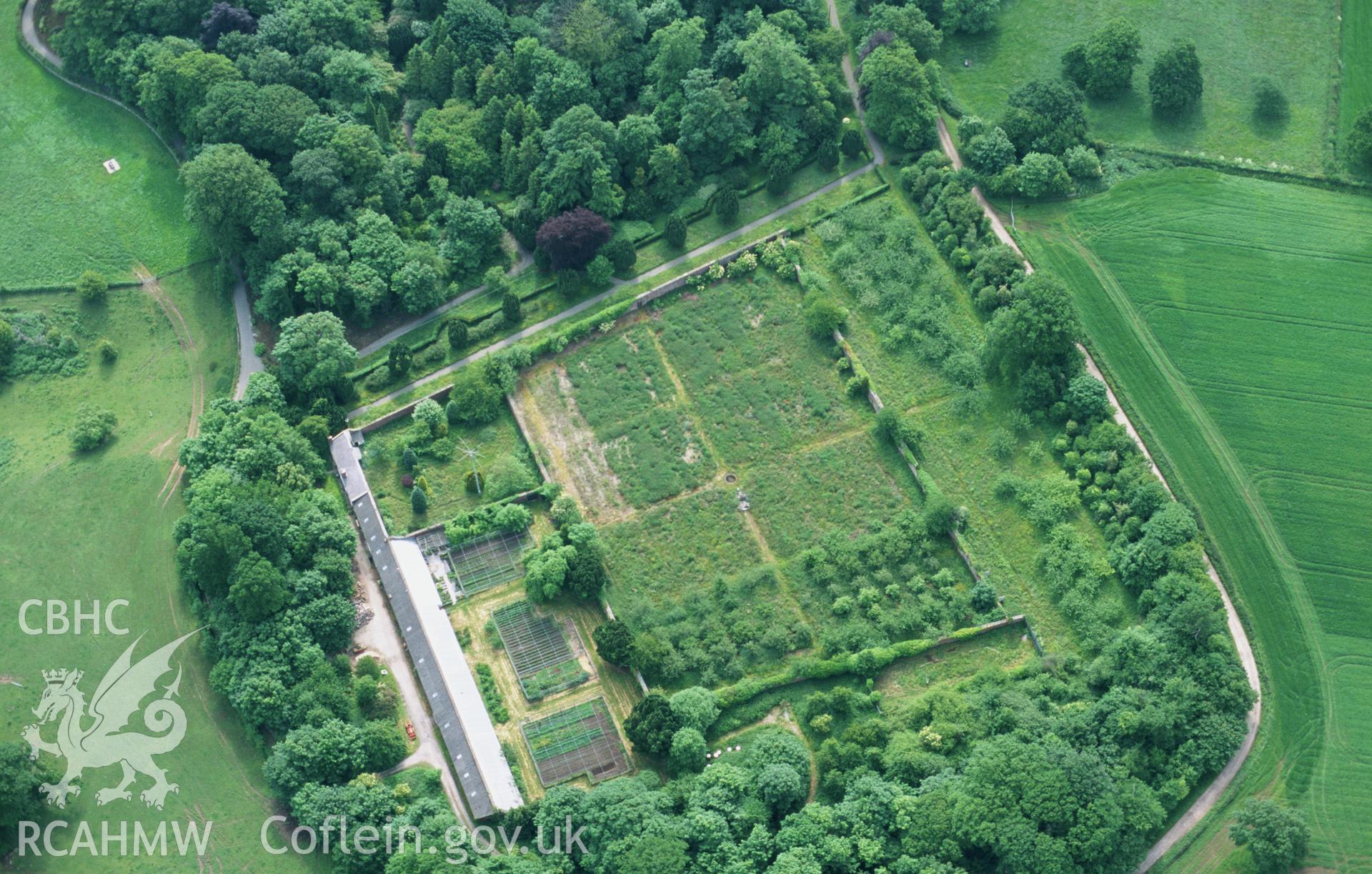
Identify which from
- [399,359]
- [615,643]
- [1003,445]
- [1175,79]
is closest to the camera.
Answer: [615,643]

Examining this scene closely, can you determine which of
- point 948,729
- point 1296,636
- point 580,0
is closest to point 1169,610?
point 1296,636

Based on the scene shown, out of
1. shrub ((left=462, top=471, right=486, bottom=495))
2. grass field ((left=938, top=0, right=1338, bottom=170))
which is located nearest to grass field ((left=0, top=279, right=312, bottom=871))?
shrub ((left=462, top=471, right=486, bottom=495))

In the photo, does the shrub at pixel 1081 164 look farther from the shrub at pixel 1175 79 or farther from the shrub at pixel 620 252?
the shrub at pixel 620 252

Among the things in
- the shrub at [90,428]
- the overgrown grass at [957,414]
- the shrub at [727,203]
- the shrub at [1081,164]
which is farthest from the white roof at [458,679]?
the shrub at [1081,164]

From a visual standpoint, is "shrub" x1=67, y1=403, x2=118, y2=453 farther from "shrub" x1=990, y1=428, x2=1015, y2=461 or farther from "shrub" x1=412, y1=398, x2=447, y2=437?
"shrub" x1=990, y1=428, x2=1015, y2=461

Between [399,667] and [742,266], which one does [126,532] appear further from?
[742,266]

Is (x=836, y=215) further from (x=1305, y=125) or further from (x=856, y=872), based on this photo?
(x=856, y=872)

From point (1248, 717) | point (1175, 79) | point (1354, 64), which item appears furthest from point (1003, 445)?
point (1354, 64)
